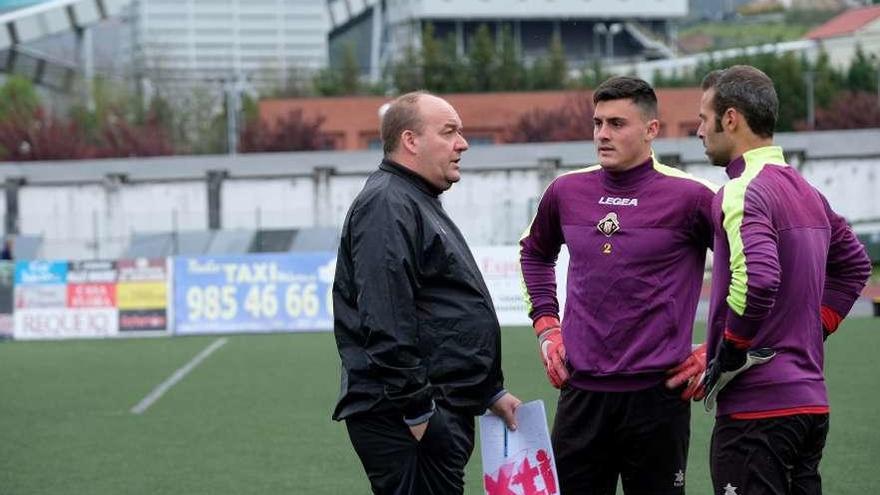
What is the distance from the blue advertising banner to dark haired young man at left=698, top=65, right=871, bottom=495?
62.9 ft

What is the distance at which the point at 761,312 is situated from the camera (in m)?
→ 4.95

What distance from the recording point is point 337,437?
11898mm

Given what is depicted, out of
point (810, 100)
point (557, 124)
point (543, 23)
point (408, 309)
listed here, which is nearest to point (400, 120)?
point (408, 309)

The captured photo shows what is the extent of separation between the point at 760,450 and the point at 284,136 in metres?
51.4

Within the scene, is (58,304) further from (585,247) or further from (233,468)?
(585,247)

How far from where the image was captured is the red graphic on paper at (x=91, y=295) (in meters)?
24.8

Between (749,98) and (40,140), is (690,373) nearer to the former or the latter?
(749,98)

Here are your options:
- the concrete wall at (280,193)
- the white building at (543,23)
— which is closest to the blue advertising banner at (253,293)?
the concrete wall at (280,193)

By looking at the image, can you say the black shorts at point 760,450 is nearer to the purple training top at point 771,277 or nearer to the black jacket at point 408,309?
the purple training top at point 771,277

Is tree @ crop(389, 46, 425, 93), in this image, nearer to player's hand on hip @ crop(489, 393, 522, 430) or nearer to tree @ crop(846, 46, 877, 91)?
tree @ crop(846, 46, 877, 91)

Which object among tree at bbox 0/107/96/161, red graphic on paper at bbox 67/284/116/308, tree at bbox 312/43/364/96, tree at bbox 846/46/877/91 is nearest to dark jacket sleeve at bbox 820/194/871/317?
red graphic on paper at bbox 67/284/116/308

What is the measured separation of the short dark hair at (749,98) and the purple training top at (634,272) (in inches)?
19.5

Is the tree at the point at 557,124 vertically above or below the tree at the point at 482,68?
below

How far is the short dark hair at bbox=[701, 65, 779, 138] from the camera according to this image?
521 cm
